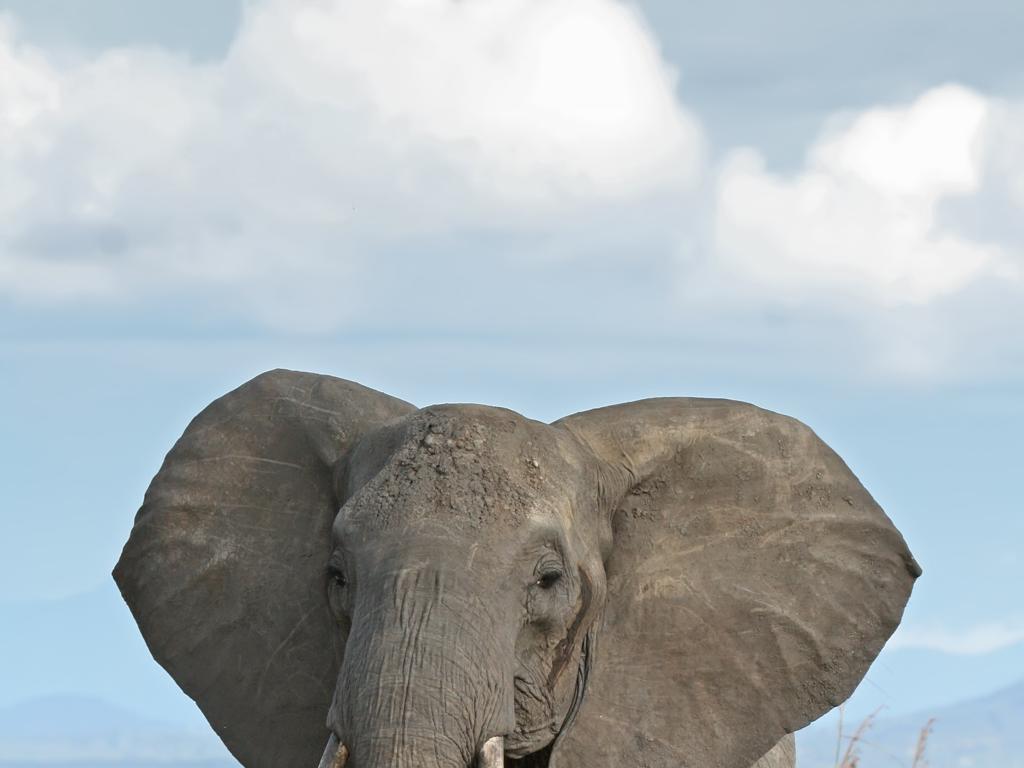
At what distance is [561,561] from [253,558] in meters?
1.55

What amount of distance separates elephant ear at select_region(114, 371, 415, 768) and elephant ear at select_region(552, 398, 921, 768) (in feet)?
3.20

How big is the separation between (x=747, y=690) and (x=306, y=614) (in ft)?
5.43

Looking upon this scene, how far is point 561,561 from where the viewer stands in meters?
7.05

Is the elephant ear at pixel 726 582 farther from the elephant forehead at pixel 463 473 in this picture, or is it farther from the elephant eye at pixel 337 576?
the elephant eye at pixel 337 576

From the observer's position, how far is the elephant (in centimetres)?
705

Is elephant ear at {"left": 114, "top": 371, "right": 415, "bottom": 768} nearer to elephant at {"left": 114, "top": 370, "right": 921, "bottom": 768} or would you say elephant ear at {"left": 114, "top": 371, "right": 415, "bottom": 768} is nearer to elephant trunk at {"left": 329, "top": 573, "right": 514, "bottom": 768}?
elephant at {"left": 114, "top": 370, "right": 921, "bottom": 768}

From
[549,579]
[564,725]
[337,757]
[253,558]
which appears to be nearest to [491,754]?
[337,757]

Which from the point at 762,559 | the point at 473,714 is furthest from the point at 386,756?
the point at 762,559

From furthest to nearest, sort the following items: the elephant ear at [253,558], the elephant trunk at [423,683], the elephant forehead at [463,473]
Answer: the elephant ear at [253,558]
the elephant forehead at [463,473]
the elephant trunk at [423,683]

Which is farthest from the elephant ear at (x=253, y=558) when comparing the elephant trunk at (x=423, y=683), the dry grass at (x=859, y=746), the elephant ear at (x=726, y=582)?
the dry grass at (x=859, y=746)

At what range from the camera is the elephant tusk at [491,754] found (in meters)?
6.55

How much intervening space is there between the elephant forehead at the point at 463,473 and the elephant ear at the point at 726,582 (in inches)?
22.6

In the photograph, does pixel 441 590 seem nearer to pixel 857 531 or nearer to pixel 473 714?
pixel 473 714

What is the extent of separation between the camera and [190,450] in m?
8.34
